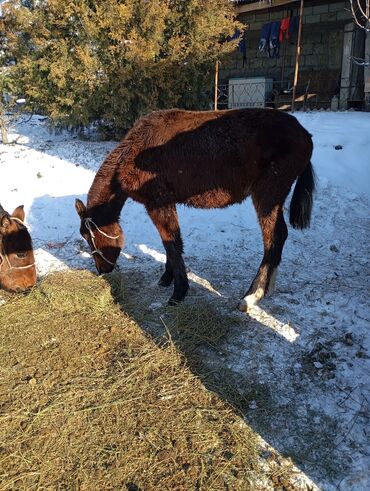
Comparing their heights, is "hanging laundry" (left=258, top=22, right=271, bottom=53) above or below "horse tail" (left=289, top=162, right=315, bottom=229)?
above

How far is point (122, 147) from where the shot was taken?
4223 millimetres

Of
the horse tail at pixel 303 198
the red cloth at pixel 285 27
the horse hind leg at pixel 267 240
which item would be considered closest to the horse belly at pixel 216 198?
the horse hind leg at pixel 267 240

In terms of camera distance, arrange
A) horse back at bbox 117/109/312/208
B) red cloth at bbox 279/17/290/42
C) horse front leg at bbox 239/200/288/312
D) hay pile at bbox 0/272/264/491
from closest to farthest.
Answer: hay pile at bbox 0/272/264/491, horse back at bbox 117/109/312/208, horse front leg at bbox 239/200/288/312, red cloth at bbox 279/17/290/42

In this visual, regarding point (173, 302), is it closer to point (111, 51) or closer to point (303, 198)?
point (303, 198)

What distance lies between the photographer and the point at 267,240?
410 cm

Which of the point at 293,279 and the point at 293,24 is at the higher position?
the point at 293,24

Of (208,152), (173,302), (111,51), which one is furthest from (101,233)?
(111,51)

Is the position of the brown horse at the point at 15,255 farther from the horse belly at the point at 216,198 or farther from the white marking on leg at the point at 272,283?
the white marking on leg at the point at 272,283

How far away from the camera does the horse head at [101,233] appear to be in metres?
4.36

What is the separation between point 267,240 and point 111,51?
754 cm

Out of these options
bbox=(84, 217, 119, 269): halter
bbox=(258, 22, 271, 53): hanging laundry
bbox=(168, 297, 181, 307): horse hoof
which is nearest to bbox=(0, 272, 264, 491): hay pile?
bbox=(168, 297, 181, 307): horse hoof

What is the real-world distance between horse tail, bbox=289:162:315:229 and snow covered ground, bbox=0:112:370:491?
74cm

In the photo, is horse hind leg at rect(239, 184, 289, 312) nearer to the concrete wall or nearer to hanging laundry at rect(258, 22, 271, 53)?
the concrete wall

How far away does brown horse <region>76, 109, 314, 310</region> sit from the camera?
392 cm
